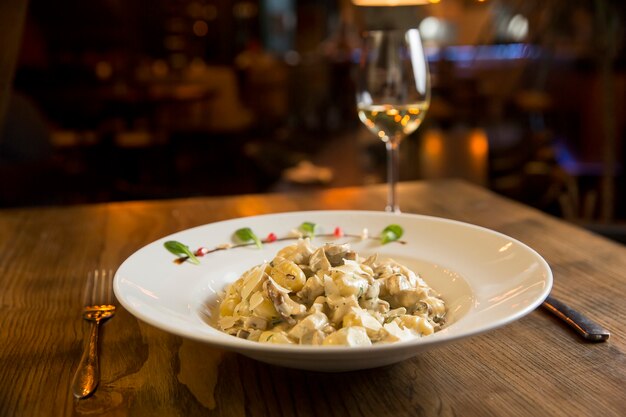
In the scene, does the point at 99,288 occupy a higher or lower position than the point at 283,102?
higher

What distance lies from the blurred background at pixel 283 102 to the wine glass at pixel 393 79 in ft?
2.23

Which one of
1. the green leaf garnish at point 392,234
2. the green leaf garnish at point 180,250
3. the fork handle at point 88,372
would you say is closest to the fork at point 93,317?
the fork handle at point 88,372

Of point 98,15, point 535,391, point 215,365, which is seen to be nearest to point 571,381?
point 535,391

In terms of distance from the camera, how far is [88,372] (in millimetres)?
727

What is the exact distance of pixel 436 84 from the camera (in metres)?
6.91

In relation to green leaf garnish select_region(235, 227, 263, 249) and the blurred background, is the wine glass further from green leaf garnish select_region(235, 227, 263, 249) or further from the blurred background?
the blurred background

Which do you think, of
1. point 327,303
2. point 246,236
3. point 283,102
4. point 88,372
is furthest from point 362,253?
point 283,102

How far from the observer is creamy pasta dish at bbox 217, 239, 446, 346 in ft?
2.17

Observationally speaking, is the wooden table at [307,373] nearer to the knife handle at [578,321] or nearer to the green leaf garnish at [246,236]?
the knife handle at [578,321]

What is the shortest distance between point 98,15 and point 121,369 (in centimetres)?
750

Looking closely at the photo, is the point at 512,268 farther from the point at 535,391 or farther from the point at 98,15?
the point at 98,15

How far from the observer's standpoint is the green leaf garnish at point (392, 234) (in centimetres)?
102

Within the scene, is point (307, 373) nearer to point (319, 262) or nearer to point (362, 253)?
point (319, 262)

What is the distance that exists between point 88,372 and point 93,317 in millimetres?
167
